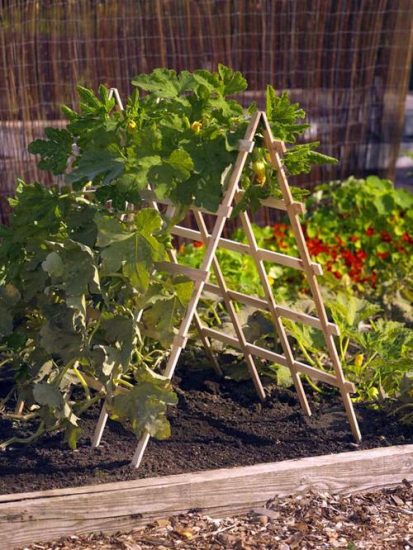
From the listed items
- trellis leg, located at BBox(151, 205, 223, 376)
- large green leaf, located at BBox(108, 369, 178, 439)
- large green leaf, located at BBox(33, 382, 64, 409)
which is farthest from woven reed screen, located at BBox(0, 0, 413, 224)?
large green leaf, located at BBox(108, 369, 178, 439)

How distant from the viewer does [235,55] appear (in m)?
7.00

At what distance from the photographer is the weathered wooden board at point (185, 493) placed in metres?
3.54

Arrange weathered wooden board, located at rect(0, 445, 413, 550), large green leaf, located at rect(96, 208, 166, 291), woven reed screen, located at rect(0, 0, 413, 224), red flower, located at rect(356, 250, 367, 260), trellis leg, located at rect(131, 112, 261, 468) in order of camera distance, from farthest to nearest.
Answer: red flower, located at rect(356, 250, 367, 260) → woven reed screen, located at rect(0, 0, 413, 224) → trellis leg, located at rect(131, 112, 261, 468) → large green leaf, located at rect(96, 208, 166, 291) → weathered wooden board, located at rect(0, 445, 413, 550)

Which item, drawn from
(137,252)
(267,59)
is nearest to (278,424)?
(137,252)

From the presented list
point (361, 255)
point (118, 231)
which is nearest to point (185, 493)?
point (118, 231)

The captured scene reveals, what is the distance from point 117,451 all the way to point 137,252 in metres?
0.83

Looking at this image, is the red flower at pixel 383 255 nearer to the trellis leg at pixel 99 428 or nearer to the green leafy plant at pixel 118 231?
the green leafy plant at pixel 118 231

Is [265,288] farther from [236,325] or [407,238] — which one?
[407,238]

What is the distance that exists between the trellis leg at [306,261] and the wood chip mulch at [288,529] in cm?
41

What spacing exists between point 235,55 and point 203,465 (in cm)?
368

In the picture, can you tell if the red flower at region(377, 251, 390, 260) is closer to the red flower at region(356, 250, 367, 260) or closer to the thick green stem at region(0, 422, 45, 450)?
the red flower at region(356, 250, 367, 260)

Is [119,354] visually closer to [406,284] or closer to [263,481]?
[263,481]

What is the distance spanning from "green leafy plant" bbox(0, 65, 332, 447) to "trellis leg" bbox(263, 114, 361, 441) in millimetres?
90

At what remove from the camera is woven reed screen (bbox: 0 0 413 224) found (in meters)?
6.33
